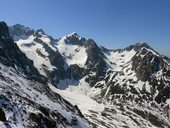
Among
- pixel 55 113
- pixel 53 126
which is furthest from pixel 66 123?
pixel 53 126

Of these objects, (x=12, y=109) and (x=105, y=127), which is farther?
(x=105, y=127)

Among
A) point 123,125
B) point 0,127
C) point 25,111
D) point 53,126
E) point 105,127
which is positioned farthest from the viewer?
point 123,125

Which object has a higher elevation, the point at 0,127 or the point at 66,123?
the point at 66,123

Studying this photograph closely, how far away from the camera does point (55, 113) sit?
286 feet

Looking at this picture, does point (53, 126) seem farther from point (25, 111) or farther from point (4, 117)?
point (4, 117)

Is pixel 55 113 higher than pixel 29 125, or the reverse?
pixel 55 113

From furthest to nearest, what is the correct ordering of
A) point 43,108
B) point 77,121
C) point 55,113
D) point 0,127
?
point 77,121 < point 55,113 < point 43,108 < point 0,127

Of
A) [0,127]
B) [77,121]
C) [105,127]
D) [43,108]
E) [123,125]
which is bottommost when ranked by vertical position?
[0,127]

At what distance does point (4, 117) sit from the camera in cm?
5350

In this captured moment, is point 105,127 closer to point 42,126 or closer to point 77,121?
point 77,121

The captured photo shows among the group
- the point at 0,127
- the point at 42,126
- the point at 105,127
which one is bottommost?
the point at 0,127

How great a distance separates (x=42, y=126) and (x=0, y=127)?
1868 cm

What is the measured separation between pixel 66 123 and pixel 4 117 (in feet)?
119

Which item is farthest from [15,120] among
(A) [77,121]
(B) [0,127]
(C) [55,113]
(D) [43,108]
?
(A) [77,121]
